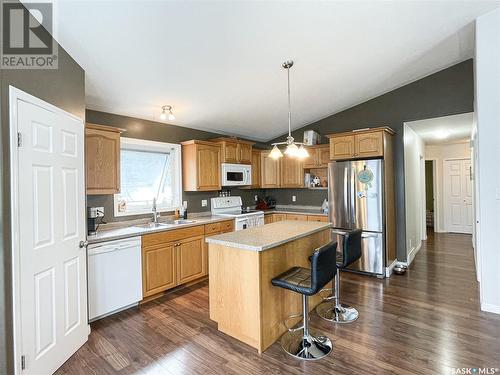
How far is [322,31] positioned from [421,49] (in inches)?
61.0

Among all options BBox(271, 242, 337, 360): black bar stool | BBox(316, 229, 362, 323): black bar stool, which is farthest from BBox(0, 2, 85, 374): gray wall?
BBox(316, 229, 362, 323): black bar stool

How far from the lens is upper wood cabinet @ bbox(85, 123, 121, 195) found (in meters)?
2.95

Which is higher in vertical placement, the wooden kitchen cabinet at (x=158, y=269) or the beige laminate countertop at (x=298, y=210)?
the beige laminate countertop at (x=298, y=210)

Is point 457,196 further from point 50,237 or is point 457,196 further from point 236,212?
point 50,237

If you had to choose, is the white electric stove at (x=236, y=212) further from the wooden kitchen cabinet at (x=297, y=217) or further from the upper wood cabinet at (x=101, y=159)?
the upper wood cabinet at (x=101, y=159)

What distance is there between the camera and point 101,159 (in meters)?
3.05

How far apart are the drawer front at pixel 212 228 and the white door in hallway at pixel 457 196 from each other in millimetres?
6503

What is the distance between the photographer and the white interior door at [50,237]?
1.77m

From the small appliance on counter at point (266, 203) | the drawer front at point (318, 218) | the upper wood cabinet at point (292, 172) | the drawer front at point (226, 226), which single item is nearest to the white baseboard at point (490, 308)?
the drawer front at point (318, 218)

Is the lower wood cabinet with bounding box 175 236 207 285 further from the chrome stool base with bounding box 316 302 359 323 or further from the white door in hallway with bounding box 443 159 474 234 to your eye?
the white door in hallway with bounding box 443 159 474 234

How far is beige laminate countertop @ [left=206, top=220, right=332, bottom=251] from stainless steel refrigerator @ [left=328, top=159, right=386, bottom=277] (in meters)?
1.22

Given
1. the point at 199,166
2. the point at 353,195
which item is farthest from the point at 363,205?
the point at 199,166

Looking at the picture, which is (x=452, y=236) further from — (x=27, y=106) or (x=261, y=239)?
(x=27, y=106)

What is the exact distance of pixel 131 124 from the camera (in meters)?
3.82
